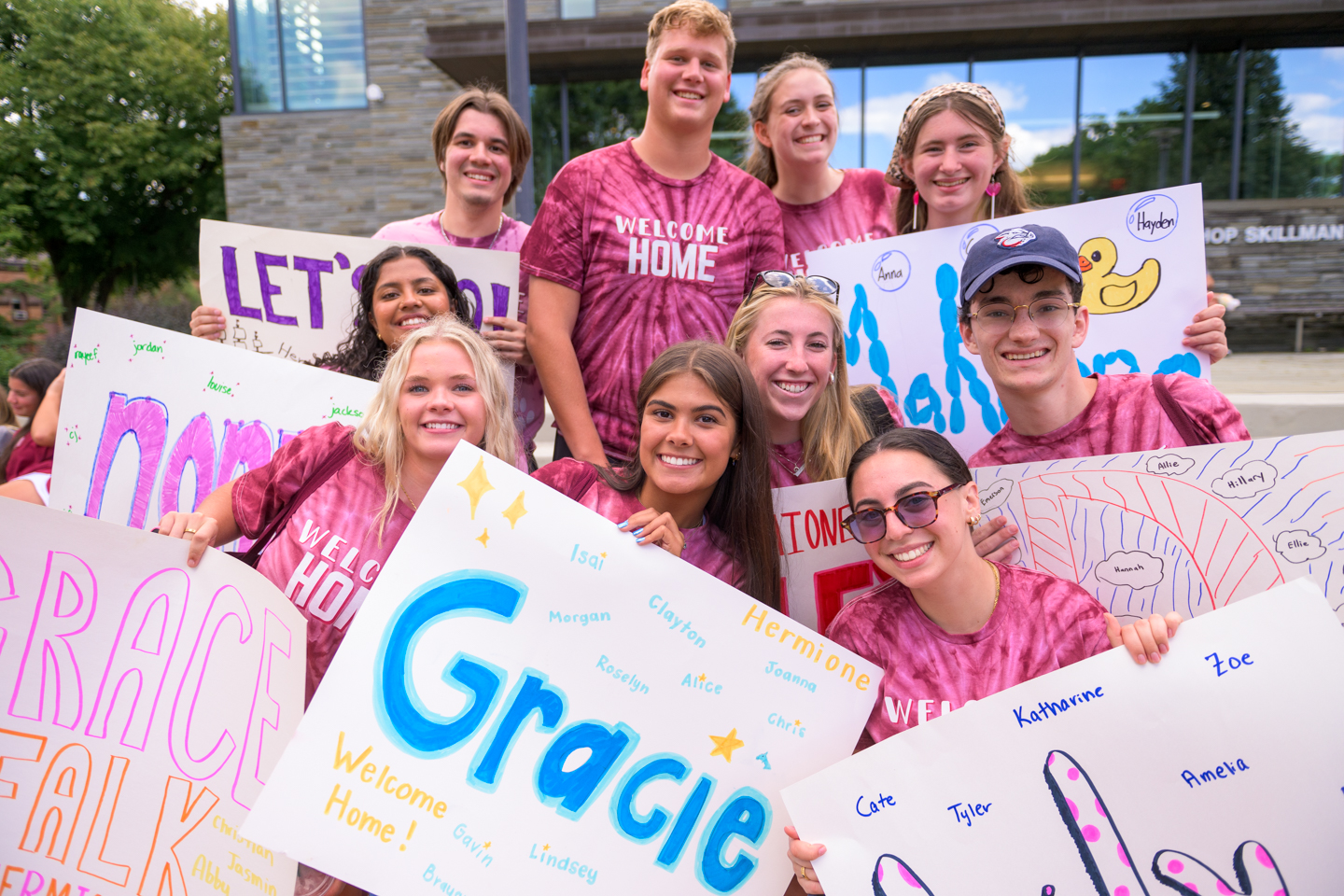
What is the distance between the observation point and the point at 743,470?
2.39 meters

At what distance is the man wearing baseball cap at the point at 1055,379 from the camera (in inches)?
93.4

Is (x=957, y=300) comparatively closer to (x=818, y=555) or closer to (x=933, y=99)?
(x=933, y=99)

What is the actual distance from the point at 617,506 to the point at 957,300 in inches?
66.5

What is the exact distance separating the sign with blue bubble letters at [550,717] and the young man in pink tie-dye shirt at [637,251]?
0.93 meters

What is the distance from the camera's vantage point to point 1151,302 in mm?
2963

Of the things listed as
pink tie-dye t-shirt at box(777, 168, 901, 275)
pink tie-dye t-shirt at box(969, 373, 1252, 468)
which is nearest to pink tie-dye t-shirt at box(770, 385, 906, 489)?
pink tie-dye t-shirt at box(969, 373, 1252, 468)

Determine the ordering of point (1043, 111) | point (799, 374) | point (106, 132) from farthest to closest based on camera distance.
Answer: point (106, 132), point (1043, 111), point (799, 374)

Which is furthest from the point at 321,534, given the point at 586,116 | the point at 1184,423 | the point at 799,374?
the point at 586,116

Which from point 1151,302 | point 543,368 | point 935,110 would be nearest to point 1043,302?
point 1151,302

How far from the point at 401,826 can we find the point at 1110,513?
6.50 feet

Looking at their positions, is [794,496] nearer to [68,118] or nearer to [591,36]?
[591,36]

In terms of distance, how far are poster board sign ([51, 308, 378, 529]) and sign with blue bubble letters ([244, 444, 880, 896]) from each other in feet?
3.98

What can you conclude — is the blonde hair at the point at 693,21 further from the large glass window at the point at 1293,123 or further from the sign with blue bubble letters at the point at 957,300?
the large glass window at the point at 1293,123

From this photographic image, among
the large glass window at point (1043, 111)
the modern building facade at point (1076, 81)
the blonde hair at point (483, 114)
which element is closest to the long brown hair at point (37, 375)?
the blonde hair at point (483, 114)
